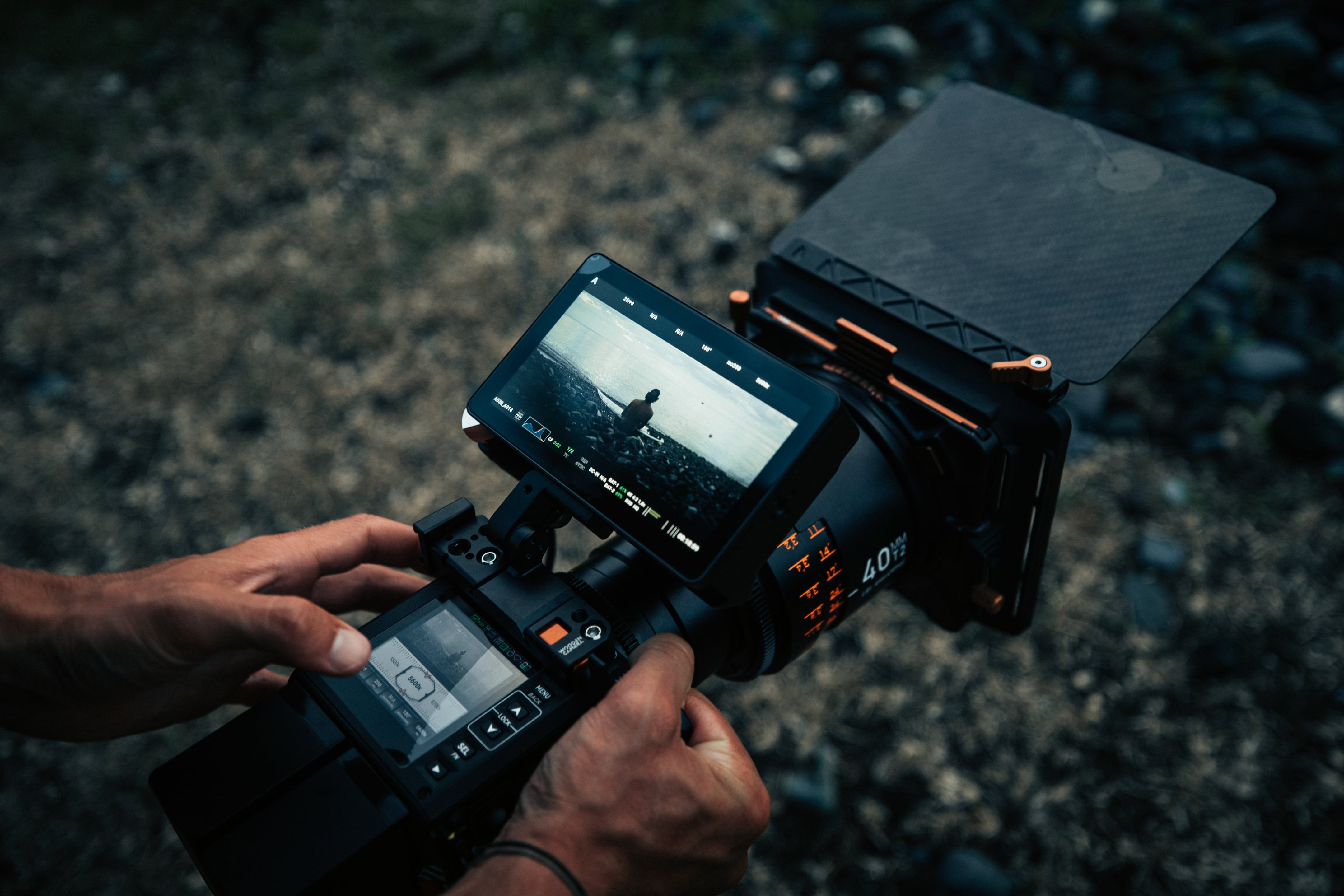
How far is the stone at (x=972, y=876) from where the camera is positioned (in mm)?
2338

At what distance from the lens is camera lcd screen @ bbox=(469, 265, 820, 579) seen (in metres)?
1.42

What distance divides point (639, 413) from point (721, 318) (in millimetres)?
2080

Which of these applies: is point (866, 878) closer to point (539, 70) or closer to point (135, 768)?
point (135, 768)

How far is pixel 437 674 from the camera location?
4.81ft

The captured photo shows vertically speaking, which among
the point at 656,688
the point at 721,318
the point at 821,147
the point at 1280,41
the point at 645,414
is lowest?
the point at 721,318

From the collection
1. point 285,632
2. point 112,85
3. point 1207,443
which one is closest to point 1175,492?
point 1207,443

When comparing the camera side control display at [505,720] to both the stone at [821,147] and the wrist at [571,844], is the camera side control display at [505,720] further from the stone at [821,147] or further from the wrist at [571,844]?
the stone at [821,147]

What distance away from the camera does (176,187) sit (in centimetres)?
421

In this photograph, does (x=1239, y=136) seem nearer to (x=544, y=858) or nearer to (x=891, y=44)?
(x=891, y=44)

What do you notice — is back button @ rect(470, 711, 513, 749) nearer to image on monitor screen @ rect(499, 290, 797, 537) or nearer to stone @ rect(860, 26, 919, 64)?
image on monitor screen @ rect(499, 290, 797, 537)

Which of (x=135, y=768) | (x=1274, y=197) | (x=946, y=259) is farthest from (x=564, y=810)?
(x=135, y=768)

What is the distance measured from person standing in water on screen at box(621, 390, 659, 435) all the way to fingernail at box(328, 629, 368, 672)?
537 millimetres

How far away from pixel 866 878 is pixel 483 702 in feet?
4.84

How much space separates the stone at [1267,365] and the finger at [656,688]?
251 centimetres
